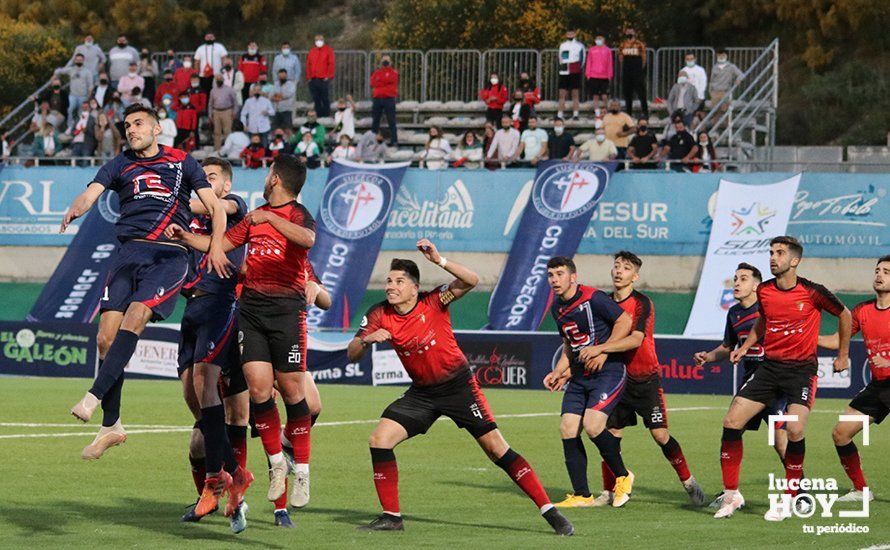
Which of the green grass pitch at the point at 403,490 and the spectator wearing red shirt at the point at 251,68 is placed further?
the spectator wearing red shirt at the point at 251,68

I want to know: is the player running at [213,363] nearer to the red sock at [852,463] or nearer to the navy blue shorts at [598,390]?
the navy blue shorts at [598,390]

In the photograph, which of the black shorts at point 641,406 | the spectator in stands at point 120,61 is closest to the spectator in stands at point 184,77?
the spectator in stands at point 120,61

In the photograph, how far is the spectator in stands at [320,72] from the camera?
3669 centimetres

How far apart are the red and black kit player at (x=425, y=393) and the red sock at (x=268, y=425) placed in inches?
28.8

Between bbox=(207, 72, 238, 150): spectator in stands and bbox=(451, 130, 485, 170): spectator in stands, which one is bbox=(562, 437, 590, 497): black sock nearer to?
bbox=(451, 130, 485, 170): spectator in stands

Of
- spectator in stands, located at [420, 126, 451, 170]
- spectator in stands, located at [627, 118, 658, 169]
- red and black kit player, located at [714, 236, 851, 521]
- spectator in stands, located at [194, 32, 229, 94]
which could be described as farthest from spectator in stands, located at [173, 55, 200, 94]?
red and black kit player, located at [714, 236, 851, 521]

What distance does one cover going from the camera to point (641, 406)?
14617 mm

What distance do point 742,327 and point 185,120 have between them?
23210 mm

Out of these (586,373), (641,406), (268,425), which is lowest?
(641,406)

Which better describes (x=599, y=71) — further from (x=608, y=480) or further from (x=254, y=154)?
(x=608, y=480)

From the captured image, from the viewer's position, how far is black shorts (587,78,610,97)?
118 feet

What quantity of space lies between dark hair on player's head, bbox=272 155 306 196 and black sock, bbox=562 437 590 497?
380 centimetres

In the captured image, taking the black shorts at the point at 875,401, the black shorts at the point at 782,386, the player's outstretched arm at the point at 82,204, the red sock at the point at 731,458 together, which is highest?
the player's outstretched arm at the point at 82,204

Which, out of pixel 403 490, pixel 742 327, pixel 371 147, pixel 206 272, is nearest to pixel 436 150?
pixel 371 147
